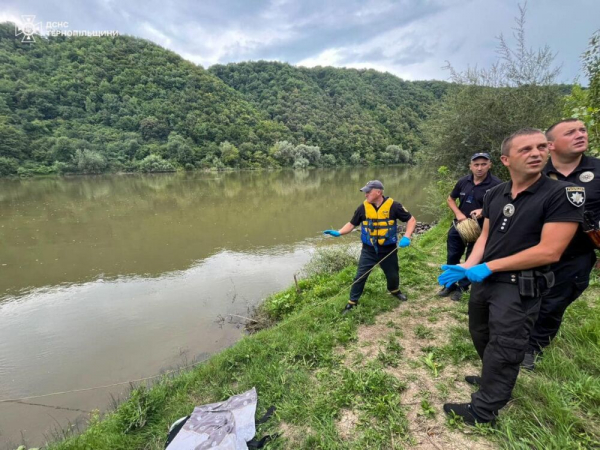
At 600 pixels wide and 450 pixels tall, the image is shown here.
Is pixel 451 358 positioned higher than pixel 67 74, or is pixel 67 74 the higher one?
pixel 67 74

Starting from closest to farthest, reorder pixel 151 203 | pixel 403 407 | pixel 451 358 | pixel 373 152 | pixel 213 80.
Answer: pixel 403 407
pixel 451 358
pixel 151 203
pixel 373 152
pixel 213 80

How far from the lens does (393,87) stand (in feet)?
387

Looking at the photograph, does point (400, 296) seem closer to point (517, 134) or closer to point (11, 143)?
point (517, 134)

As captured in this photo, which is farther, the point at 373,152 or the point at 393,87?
the point at 393,87

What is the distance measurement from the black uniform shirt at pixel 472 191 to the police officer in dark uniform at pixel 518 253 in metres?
2.60

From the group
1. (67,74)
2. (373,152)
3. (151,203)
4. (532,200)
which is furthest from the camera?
(373,152)

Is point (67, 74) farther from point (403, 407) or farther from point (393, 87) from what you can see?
point (393, 87)

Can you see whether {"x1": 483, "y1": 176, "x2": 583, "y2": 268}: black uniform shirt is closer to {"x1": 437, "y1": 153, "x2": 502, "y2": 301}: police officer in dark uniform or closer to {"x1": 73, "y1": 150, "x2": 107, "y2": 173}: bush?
{"x1": 437, "y1": 153, "x2": 502, "y2": 301}: police officer in dark uniform

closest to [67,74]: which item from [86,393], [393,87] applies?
[86,393]

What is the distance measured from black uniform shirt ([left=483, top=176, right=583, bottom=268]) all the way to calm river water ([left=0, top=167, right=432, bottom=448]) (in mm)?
4912

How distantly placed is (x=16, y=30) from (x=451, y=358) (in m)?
122

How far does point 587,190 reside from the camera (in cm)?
239

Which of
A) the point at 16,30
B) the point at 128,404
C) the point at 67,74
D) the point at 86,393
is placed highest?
the point at 16,30

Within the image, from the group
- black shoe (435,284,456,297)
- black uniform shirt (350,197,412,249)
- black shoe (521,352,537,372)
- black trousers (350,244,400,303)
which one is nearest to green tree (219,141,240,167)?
black uniform shirt (350,197,412,249)
